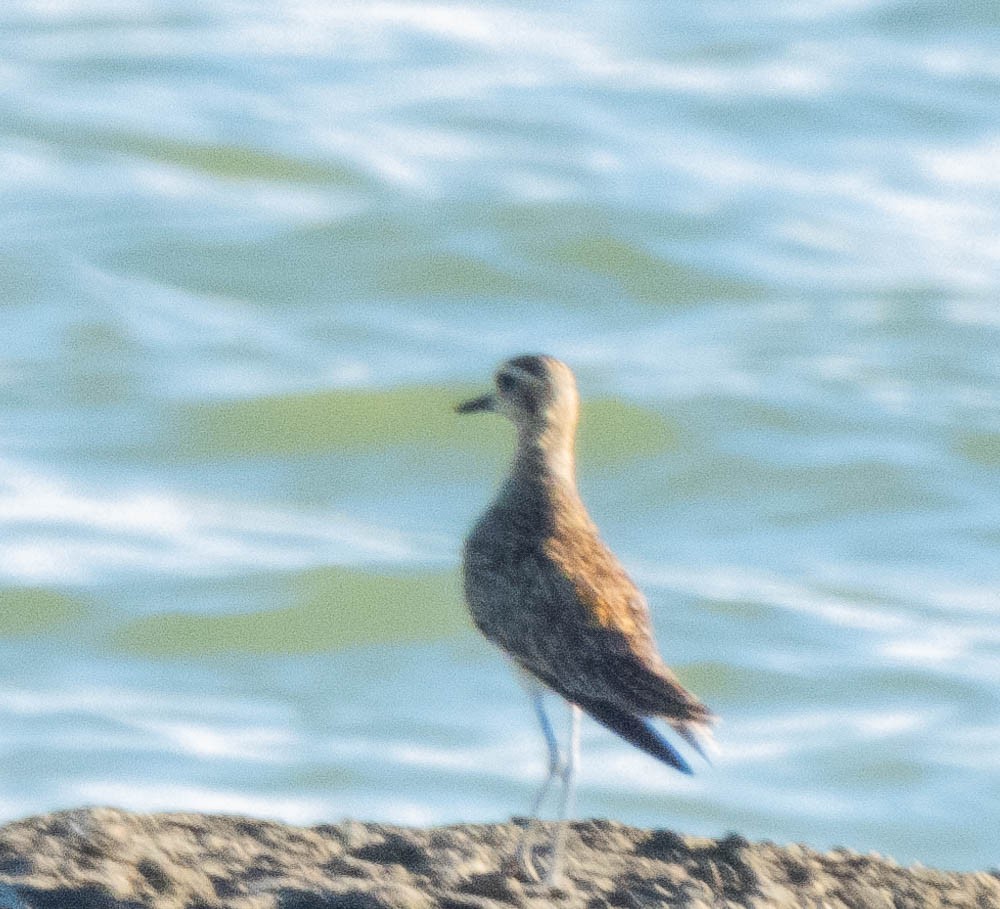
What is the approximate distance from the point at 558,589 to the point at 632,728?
0.60m

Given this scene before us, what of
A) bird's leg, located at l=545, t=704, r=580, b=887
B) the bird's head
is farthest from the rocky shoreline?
the bird's head

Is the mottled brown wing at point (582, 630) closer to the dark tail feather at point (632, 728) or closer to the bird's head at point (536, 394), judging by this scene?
the dark tail feather at point (632, 728)

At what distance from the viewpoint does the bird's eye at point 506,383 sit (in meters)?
7.95

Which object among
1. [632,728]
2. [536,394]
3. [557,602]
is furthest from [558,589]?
[536,394]

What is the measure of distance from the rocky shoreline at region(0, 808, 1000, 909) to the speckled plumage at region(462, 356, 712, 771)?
1.58 ft

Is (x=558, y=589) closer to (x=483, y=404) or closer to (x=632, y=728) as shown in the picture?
(x=632, y=728)

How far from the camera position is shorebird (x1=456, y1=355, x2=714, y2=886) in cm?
698

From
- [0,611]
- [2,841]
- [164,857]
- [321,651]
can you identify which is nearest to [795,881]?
[164,857]

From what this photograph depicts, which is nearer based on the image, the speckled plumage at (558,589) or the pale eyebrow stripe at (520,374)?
the speckled plumage at (558,589)

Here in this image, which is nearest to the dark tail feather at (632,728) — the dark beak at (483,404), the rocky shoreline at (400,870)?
the rocky shoreline at (400,870)

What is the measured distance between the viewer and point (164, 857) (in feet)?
22.3

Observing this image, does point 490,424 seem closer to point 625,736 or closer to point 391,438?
point 391,438

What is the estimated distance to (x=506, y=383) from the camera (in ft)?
26.2

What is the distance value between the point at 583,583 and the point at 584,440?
1234 centimetres
